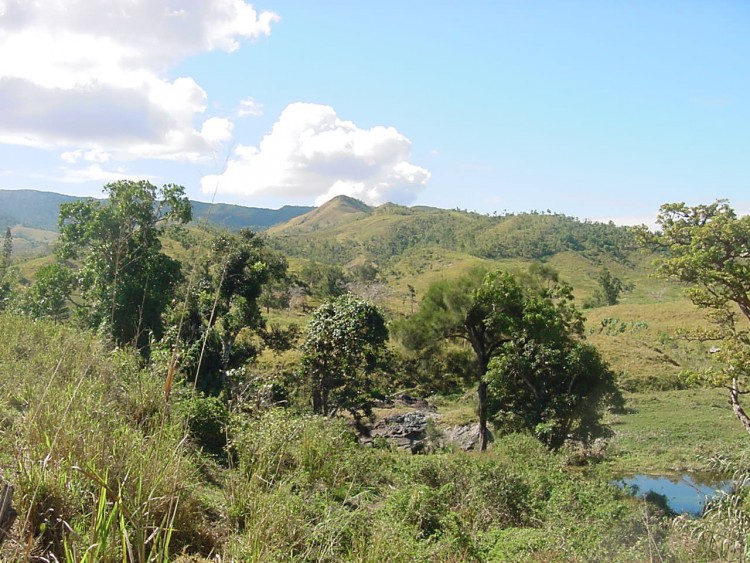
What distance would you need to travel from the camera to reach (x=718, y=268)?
1237 cm

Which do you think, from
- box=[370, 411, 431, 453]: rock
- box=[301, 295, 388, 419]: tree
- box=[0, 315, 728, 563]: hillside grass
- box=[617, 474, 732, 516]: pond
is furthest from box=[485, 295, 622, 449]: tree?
box=[0, 315, 728, 563]: hillside grass

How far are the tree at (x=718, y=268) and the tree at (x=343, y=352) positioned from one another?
7.52 m

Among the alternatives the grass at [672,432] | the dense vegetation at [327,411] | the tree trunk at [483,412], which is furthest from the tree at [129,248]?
the grass at [672,432]

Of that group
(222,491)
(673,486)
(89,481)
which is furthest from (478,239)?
(89,481)

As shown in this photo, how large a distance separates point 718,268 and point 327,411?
34.9ft

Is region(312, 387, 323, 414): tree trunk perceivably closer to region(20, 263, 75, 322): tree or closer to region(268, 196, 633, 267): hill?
region(20, 263, 75, 322): tree

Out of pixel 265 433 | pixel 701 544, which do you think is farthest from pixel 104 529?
pixel 701 544

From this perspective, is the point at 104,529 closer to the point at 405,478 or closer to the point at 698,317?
the point at 405,478

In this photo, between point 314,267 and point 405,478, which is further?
point 314,267

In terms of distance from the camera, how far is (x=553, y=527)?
6.17 m

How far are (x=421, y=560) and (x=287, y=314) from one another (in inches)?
1933

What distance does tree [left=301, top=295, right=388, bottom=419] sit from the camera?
47.7 ft

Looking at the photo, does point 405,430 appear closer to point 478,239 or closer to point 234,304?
point 234,304

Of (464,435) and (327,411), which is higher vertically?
(327,411)
